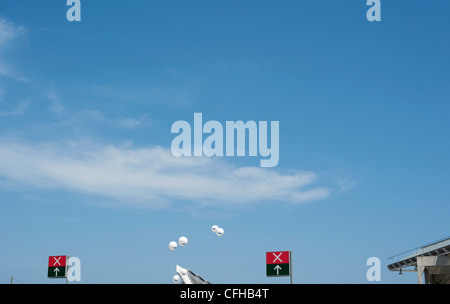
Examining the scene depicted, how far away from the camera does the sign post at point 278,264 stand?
135 feet

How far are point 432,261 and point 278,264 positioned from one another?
2351cm

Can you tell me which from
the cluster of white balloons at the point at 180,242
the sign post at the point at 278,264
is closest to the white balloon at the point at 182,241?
the cluster of white balloons at the point at 180,242

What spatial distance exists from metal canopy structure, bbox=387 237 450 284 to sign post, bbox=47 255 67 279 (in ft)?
122

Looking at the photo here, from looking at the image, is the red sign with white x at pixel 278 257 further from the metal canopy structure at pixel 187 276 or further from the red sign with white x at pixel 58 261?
the red sign with white x at pixel 58 261

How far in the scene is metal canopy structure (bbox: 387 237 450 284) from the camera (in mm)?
54484

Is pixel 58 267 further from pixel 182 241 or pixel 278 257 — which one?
pixel 278 257

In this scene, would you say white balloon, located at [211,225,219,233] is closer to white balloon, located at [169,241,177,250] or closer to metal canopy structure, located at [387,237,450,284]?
white balloon, located at [169,241,177,250]

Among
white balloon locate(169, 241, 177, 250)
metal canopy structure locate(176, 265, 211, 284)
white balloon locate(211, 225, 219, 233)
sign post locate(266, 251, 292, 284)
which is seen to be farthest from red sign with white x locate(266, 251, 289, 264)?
metal canopy structure locate(176, 265, 211, 284)

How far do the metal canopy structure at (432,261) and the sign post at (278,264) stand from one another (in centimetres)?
2059

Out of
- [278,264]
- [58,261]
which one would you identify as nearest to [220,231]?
[278,264]
